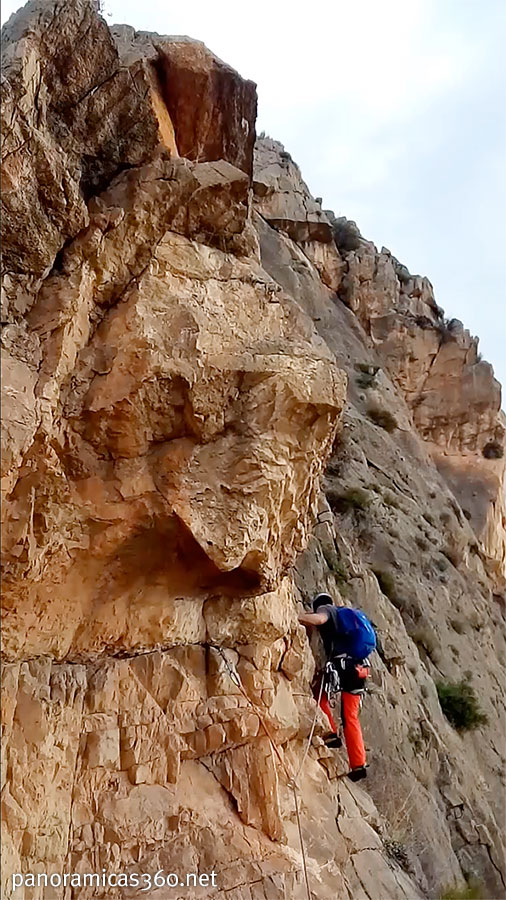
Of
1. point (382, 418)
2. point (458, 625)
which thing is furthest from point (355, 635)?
point (382, 418)

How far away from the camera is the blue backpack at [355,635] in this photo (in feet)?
22.3

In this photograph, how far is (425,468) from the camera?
1761 centimetres

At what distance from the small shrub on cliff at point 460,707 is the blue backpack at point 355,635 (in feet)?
17.1

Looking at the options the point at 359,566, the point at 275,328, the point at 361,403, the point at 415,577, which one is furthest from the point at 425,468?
the point at 275,328

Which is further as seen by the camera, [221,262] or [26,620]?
[221,262]

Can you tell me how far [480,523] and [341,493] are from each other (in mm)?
8328

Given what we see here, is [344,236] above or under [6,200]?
above

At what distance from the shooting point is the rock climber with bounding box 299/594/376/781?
6719 millimetres

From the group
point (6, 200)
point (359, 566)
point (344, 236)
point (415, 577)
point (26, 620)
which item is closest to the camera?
point (6, 200)

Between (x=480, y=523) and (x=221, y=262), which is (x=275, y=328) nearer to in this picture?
(x=221, y=262)

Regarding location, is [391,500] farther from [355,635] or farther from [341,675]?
[341,675]

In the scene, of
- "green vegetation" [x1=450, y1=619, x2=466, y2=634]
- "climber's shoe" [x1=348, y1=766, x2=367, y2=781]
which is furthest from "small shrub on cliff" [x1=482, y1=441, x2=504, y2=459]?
"climber's shoe" [x1=348, y1=766, x2=367, y2=781]

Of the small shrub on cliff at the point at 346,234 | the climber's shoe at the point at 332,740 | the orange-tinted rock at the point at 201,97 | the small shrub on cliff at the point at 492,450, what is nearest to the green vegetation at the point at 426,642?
the climber's shoe at the point at 332,740

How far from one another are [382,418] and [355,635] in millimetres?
10982
